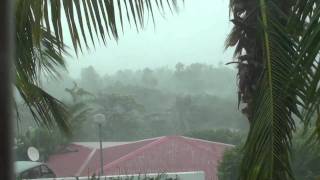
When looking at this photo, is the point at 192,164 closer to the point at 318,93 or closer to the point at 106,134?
the point at 106,134

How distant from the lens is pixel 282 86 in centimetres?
492

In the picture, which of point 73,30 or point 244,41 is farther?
point 244,41

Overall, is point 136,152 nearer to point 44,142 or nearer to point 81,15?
point 44,142

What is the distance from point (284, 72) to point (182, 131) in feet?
101

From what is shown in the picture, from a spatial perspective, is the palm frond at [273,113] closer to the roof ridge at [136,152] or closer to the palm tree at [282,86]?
the palm tree at [282,86]

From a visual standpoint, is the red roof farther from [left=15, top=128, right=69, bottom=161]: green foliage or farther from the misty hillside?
the misty hillside

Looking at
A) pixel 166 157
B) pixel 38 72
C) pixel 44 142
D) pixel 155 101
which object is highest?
pixel 38 72

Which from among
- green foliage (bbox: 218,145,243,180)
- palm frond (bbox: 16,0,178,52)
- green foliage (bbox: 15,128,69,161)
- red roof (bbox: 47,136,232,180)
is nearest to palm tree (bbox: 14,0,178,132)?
palm frond (bbox: 16,0,178,52)

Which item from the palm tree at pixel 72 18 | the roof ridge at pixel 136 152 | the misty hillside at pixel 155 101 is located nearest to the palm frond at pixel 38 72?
the palm tree at pixel 72 18

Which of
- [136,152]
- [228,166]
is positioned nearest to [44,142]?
[136,152]

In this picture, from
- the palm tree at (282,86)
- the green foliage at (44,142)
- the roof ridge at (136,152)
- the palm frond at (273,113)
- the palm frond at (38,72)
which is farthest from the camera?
the green foliage at (44,142)

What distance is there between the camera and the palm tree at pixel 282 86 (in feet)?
14.7

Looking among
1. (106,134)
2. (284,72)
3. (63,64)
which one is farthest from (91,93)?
(284,72)

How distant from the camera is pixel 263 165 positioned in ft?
15.8
